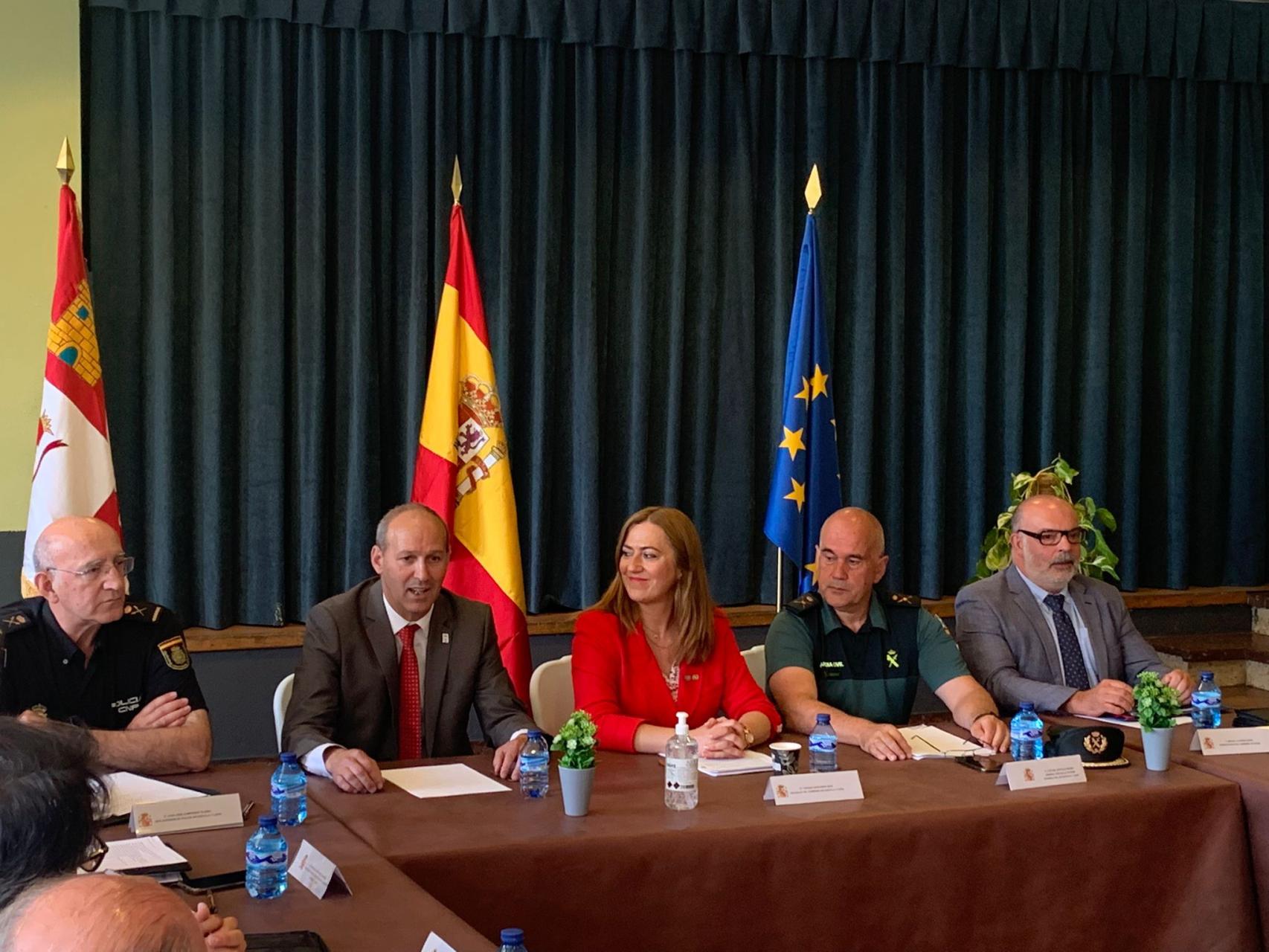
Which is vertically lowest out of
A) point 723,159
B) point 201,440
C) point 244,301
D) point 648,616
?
point 648,616

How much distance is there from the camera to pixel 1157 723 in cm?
319

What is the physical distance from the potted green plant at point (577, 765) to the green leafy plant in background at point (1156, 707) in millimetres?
1303

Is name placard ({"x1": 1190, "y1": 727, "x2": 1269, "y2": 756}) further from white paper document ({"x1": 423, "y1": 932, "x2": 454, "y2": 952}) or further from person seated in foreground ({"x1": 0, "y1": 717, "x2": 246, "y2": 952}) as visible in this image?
person seated in foreground ({"x1": 0, "y1": 717, "x2": 246, "y2": 952})

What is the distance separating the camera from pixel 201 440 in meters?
5.46

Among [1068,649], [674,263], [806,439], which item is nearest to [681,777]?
[1068,649]

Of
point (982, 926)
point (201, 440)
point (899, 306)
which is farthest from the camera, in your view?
point (899, 306)

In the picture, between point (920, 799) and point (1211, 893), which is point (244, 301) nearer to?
point (920, 799)

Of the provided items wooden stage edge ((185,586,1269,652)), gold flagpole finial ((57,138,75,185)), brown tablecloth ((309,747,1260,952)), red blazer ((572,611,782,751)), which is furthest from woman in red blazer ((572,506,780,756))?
gold flagpole finial ((57,138,75,185))

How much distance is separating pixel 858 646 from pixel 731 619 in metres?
2.15

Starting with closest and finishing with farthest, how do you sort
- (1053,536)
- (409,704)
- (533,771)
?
(533,771), (409,704), (1053,536)

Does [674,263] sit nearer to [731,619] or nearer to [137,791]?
[731,619]

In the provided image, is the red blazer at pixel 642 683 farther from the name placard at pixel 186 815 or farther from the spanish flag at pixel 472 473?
the spanish flag at pixel 472 473

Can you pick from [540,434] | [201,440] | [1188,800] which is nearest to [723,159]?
[540,434]

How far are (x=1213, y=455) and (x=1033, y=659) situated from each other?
3318 millimetres
